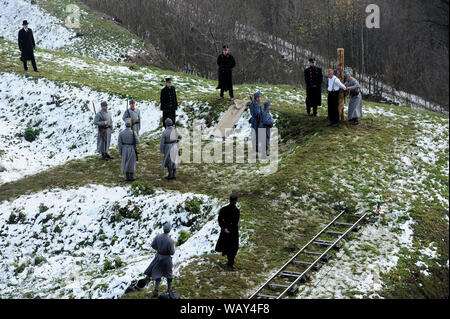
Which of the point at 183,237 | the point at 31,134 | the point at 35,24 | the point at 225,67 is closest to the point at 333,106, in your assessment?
the point at 225,67

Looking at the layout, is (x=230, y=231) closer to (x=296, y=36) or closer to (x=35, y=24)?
(x=35, y=24)

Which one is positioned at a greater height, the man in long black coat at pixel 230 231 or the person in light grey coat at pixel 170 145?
the person in light grey coat at pixel 170 145

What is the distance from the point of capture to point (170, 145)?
55.3ft

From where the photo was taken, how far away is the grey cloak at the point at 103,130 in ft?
63.5

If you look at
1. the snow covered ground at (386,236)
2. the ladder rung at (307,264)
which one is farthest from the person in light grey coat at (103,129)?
the ladder rung at (307,264)

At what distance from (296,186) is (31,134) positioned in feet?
44.9

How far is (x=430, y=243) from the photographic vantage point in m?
13.3

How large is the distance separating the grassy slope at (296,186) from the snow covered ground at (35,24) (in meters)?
21.1

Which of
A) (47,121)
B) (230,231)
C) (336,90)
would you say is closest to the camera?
(230,231)

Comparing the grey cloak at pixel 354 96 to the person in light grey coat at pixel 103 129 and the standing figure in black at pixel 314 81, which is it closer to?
the standing figure in black at pixel 314 81
